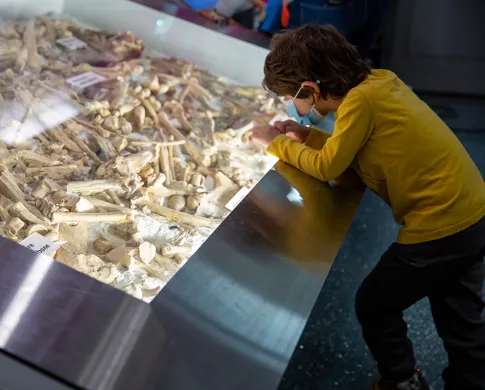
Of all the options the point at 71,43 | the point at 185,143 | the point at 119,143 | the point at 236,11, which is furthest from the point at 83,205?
the point at 236,11

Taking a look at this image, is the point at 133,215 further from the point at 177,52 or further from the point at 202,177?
the point at 177,52

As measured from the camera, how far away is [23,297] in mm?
841

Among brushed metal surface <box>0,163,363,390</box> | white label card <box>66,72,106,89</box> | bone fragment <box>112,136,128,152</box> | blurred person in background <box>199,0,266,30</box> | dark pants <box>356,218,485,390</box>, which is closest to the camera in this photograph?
brushed metal surface <box>0,163,363,390</box>

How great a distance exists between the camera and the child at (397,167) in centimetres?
120

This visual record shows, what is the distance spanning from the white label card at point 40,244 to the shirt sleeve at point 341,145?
56cm

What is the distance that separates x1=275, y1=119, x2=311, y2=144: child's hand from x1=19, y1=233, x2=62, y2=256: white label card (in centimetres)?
66

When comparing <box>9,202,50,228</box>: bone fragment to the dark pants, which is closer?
<box>9,202,50,228</box>: bone fragment

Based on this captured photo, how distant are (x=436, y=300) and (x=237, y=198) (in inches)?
22.3

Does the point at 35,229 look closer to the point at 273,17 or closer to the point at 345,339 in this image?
the point at 345,339

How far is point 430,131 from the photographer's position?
1216 mm

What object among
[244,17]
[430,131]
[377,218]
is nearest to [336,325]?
[377,218]

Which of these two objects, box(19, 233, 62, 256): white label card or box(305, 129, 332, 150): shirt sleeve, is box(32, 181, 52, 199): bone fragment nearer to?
box(19, 233, 62, 256): white label card

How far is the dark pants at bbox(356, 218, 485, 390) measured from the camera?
1.27 m

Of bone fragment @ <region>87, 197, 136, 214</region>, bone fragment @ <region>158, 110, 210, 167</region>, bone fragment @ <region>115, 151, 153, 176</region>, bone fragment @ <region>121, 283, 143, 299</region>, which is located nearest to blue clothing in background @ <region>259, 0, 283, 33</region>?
bone fragment @ <region>158, 110, 210, 167</region>
